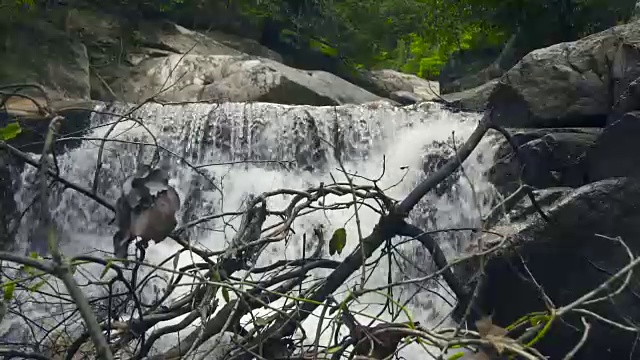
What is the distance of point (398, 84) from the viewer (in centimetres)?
1393

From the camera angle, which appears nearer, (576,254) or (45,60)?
(576,254)

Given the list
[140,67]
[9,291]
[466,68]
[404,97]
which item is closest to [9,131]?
[9,291]

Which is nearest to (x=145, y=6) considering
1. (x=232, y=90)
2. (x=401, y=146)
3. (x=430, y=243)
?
(x=232, y=90)

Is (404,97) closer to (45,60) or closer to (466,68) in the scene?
(466,68)

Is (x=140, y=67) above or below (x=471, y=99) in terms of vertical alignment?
above

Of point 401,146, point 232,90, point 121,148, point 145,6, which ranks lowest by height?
point 401,146

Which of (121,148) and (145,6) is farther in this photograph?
(145,6)

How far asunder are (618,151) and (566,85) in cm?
163

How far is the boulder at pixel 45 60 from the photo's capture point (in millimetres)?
8508

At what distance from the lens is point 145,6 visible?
445 inches

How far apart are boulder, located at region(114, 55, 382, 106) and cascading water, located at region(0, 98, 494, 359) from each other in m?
1.12

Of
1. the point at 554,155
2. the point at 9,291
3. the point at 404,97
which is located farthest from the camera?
the point at 404,97

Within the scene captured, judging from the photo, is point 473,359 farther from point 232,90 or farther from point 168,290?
point 232,90

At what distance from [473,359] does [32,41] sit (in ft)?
28.4
